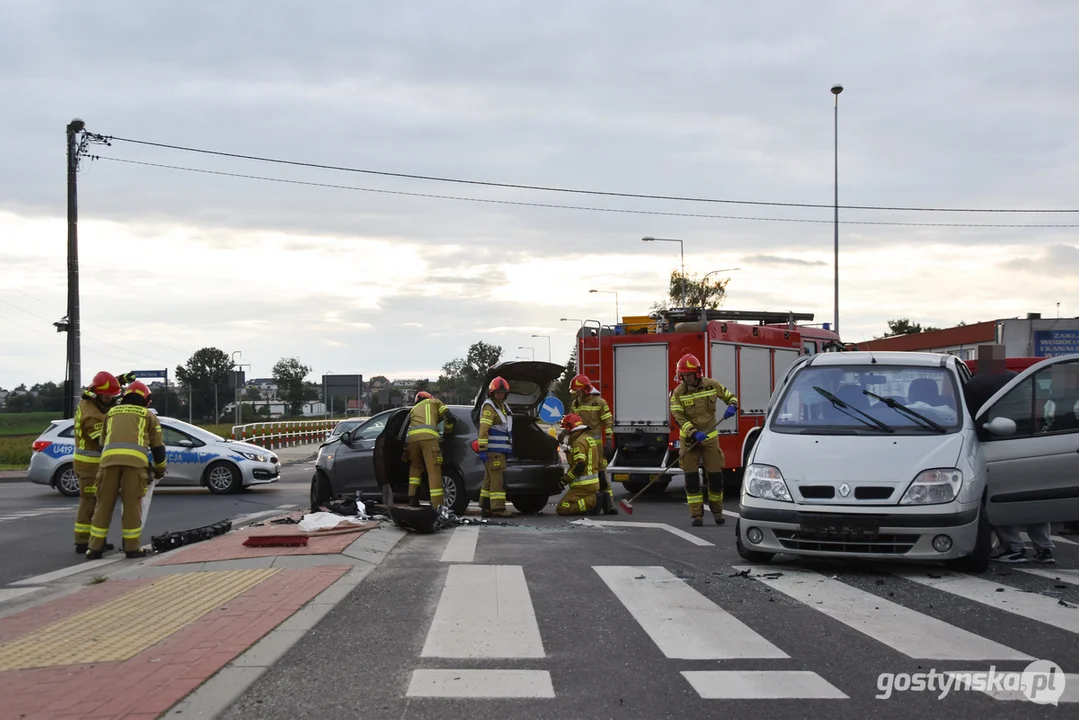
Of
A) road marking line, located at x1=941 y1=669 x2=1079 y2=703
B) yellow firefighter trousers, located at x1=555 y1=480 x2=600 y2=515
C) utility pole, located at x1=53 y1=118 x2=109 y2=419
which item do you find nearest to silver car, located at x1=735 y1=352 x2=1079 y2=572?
road marking line, located at x1=941 y1=669 x2=1079 y2=703

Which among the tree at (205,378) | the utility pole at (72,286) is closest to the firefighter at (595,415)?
the utility pole at (72,286)

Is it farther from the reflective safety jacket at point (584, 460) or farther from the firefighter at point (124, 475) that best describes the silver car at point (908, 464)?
the firefighter at point (124, 475)

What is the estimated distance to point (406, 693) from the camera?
481 centimetres

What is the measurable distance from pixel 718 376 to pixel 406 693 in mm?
13333

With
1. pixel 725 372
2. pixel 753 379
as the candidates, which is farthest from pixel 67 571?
pixel 753 379

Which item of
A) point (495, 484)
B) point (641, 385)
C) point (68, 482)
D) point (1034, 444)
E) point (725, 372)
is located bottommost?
point (68, 482)

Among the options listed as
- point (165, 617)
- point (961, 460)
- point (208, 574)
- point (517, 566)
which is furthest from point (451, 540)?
point (961, 460)

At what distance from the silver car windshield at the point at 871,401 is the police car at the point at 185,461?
42.6 ft

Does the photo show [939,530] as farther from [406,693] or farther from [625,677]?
[406,693]

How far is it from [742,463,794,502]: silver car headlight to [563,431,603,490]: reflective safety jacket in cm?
557

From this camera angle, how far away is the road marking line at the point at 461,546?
9148mm

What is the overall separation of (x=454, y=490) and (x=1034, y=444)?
25.0 ft

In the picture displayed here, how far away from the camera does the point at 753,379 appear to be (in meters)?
18.5

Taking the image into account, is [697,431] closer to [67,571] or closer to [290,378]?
[67,571]
